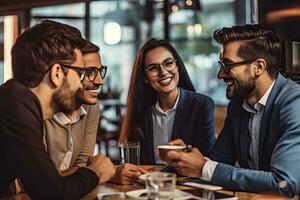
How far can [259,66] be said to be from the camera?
7.55 feet

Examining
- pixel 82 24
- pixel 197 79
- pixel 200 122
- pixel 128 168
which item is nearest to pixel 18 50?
pixel 128 168

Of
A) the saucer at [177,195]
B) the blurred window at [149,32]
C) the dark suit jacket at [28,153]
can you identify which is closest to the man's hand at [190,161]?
the saucer at [177,195]

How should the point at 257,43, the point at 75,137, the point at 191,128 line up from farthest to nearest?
the point at 191,128 < the point at 75,137 < the point at 257,43

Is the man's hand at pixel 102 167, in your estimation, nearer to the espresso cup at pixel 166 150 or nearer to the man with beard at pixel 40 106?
the man with beard at pixel 40 106

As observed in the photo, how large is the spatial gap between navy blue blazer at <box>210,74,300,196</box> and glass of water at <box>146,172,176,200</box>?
45 cm

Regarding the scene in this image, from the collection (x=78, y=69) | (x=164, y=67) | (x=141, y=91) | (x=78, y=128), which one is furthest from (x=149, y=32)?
(x=78, y=69)

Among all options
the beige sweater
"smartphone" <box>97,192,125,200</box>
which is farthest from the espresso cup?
the beige sweater

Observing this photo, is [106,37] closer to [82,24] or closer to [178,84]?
[82,24]

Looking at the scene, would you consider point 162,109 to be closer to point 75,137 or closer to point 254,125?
point 75,137

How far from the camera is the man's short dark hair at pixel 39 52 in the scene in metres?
1.72

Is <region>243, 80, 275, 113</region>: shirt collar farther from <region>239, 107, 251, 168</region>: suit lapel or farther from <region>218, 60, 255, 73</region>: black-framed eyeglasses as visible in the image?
<region>218, 60, 255, 73</region>: black-framed eyeglasses

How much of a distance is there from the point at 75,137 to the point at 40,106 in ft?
2.50

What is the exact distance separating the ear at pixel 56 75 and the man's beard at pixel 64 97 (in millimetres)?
24

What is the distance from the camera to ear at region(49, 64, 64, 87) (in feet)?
5.69
